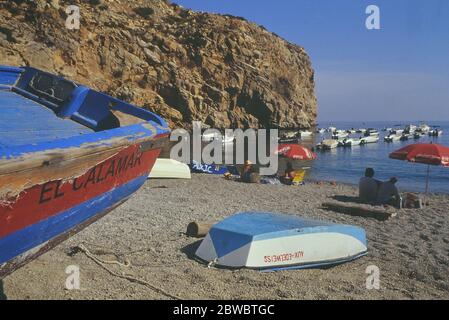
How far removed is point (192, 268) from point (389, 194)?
1000 cm

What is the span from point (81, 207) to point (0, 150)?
5.65ft

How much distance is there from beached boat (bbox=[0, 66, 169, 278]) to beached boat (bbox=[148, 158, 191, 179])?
11.3 meters

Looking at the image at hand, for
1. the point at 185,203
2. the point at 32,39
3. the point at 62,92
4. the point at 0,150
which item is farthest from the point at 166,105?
the point at 0,150

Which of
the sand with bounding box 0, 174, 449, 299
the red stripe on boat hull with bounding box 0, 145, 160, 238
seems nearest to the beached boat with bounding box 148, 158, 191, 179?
the sand with bounding box 0, 174, 449, 299

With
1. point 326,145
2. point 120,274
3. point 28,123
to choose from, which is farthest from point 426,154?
point 326,145

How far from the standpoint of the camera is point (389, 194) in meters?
14.7

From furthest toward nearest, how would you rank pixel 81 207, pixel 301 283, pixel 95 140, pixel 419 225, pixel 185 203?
pixel 185 203
pixel 419 225
pixel 301 283
pixel 81 207
pixel 95 140

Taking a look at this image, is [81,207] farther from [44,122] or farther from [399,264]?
[399,264]

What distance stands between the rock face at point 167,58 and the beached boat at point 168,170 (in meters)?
33.9

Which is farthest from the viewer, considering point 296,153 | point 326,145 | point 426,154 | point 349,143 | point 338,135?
point 338,135

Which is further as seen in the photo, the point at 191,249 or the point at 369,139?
the point at 369,139

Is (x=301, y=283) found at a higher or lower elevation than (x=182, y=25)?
lower

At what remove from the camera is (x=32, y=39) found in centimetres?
5325

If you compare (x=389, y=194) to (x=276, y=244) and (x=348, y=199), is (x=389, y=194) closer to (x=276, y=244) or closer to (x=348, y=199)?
(x=348, y=199)
